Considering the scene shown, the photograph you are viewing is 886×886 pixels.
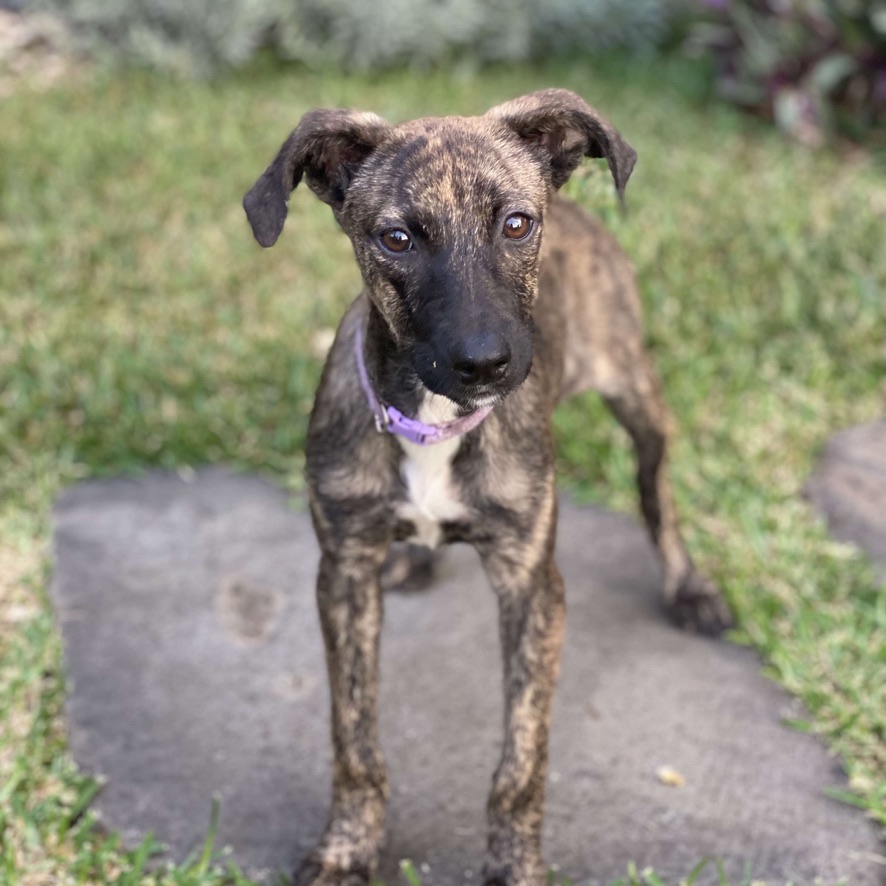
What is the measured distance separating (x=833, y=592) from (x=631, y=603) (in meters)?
0.82

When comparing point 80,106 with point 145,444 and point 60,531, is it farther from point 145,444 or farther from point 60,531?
point 60,531

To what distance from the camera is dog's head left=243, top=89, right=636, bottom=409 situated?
3.19 m

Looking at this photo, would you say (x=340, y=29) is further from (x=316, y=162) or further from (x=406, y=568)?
(x=316, y=162)

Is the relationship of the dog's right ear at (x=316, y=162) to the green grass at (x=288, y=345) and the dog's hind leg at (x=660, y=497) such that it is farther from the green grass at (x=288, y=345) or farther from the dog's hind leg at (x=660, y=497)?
the dog's hind leg at (x=660, y=497)

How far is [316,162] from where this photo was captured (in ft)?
11.7

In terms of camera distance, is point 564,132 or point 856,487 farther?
point 856,487

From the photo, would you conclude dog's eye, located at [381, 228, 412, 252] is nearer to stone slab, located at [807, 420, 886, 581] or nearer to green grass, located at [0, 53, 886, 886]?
green grass, located at [0, 53, 886, 886]

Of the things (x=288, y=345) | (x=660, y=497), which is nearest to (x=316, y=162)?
(x=660, y=497)

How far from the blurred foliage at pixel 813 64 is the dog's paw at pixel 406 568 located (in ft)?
17.2

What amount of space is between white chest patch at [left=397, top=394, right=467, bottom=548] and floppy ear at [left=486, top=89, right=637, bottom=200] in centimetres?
83

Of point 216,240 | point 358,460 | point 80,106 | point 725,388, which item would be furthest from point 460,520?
point 80,106

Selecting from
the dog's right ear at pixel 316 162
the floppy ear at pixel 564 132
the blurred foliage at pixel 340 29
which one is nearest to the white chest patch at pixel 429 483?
the dog's right ear at pixel 316 162

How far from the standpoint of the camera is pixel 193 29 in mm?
10148

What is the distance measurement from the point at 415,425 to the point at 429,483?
7.3 inches
